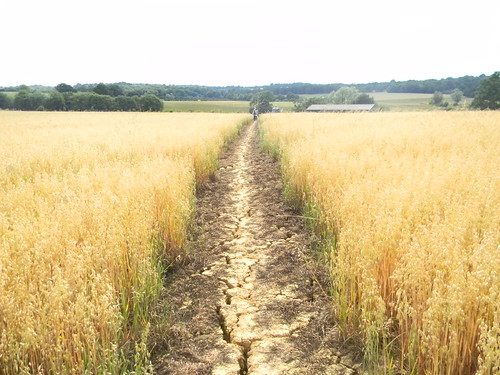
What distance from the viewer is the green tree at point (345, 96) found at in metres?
100

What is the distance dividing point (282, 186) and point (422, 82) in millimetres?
145593

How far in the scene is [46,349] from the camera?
2297 mm

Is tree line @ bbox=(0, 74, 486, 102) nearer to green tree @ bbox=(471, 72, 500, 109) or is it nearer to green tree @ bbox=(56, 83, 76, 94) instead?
green tree @ bbox=(56, 83, 76, 94)

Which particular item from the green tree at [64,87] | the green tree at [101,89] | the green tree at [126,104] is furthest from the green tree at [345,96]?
the green tree at [64,87]

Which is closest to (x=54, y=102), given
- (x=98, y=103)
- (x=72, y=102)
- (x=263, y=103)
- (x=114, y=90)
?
(x=72, y=102)

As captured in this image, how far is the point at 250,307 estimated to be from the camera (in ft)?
12.4

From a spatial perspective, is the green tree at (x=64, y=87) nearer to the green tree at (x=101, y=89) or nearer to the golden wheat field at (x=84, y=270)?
the green tree at (x=101, y=89)

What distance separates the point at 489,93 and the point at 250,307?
6791 centimetres

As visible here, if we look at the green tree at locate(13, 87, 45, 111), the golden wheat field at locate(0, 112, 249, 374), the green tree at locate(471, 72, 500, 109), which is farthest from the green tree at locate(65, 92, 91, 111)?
the golden wheat field at locate(0, 112, 249, 374)

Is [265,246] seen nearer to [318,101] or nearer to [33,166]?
[33,166]

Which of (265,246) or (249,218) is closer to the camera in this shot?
(265,246)

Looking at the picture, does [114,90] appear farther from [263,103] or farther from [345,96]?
[345,96]

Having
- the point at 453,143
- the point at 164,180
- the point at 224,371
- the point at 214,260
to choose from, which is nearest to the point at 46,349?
the point at 224,371

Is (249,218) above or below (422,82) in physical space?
below
